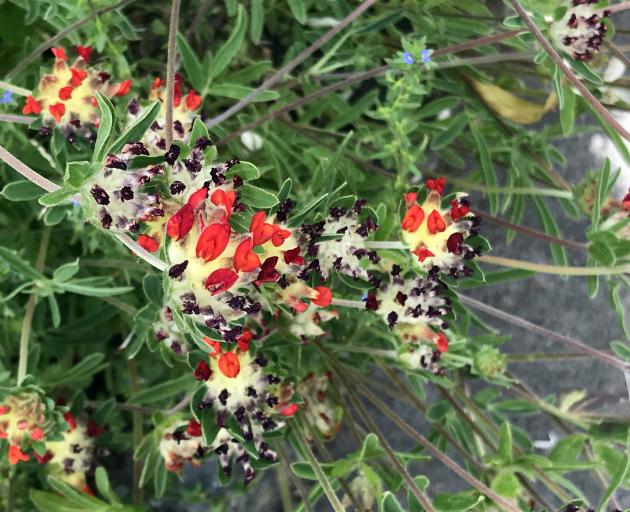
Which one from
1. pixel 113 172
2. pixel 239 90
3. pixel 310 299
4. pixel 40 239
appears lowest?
pixel 40 239

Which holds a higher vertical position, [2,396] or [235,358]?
[235,358]

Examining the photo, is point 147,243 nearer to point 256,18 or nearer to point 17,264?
point 17,264

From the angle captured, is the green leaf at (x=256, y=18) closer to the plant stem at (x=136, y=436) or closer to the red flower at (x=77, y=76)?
the red flower at (x=77, y=76)

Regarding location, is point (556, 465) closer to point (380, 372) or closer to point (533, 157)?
point (533, 157)

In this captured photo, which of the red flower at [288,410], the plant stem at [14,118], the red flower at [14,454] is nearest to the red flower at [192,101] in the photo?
the plant stem at [14,118]

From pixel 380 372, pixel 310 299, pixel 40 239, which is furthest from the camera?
pixel 380 372

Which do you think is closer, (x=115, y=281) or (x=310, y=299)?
(x=310, y=299)

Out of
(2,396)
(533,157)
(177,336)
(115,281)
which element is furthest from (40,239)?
(533,157)
